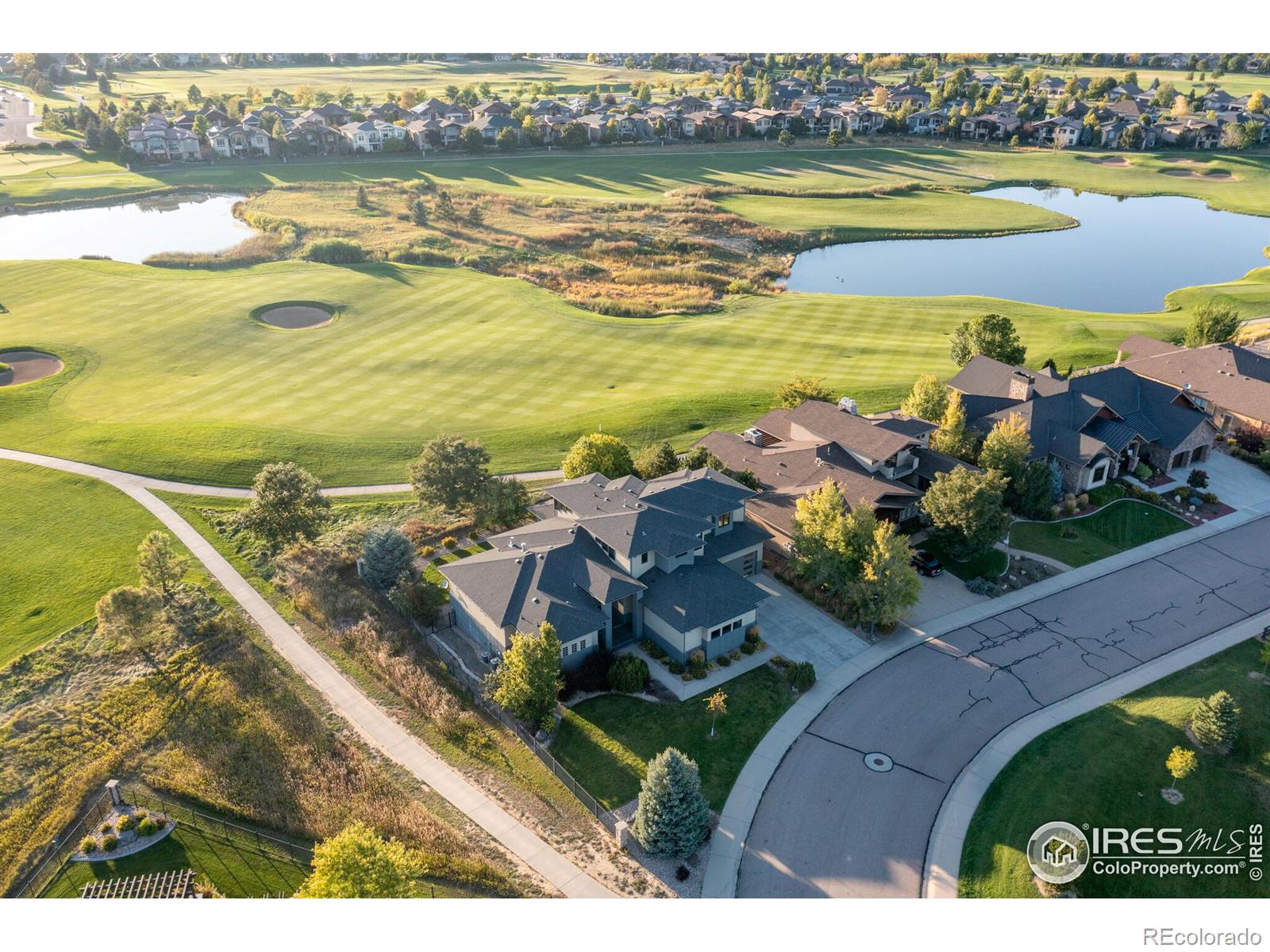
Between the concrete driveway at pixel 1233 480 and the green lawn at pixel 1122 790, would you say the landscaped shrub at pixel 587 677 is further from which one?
the concrete driveway at pixel 1233 480

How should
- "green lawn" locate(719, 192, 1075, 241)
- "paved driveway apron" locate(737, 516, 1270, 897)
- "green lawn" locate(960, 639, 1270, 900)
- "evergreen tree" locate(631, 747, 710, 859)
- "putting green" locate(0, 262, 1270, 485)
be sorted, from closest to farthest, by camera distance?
"green lawn" locate(960, 639, 1270, 900) < "evergreen tree" locate(631, 747, 710, 859) < "paved driveway apron" locate(737, 516, 1270, 897) < "putting green" locate(0, 262, 1270, 485) < "green lawn" locate(719, 192, 1075, 241)

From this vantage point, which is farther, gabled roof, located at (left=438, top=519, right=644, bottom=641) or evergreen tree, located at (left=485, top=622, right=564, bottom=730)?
gabled roof, located at (left=438, top=519, right=644, bottom=641)

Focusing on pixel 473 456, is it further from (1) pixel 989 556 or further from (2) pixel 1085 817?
(2) pixel 1085 817

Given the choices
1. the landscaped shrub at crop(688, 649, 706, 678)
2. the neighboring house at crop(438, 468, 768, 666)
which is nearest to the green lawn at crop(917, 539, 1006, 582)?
the neighboring house at crop(438, 468, 768, 666)

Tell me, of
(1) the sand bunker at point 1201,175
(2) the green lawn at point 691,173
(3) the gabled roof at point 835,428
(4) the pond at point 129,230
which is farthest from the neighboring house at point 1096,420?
(1) the sand bunker at point 1201,175

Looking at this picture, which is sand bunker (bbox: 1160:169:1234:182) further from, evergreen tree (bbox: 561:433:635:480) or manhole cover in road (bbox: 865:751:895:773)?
manhole cover in road (bbox: 865:751:895:773)

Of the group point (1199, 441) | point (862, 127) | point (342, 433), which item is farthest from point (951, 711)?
point (862, 127)
